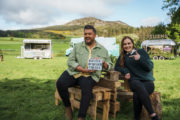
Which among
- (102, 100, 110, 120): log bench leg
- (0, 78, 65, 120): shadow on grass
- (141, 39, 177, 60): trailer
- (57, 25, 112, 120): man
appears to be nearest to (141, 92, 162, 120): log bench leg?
(102, 100, 110, 120): log bench leg

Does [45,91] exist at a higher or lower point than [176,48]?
lower

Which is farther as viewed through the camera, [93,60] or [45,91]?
[45,91]

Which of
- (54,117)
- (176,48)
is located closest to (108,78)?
(54,117)

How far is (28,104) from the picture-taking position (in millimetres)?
4184

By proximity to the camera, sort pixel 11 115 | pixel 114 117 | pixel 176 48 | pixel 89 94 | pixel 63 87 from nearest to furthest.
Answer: pixel 89 94, pixel 63 87, pixel 114 117, pixel 11 115, pixel 176 48

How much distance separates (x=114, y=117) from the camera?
3271 mm

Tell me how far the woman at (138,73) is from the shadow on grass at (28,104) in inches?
→ 51.8

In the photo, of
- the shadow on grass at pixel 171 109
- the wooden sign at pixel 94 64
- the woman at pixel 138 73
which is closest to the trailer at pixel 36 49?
the shadow on grass at pixel 171 109

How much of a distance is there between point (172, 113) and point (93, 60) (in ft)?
6.00

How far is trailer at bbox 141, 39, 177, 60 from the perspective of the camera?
61.2 feet

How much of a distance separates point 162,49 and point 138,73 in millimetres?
20457

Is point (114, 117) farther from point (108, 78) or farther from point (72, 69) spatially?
point (72, 69)

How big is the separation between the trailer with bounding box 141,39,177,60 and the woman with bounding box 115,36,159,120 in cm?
1661

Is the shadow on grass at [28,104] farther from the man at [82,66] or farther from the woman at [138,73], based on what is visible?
the woman at [138,73]
